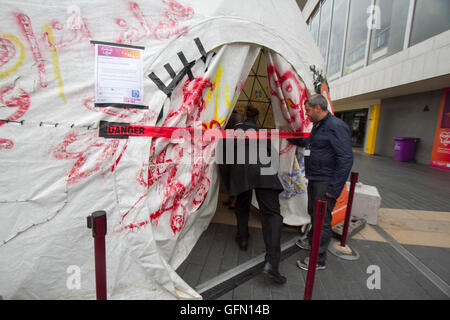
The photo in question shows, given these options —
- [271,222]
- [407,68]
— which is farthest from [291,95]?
[407,68]

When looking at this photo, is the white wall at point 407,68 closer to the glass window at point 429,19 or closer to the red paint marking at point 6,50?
the glass window at point 429,19

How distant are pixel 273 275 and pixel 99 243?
5.65 feet

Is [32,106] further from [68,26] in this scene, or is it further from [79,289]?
[79,289]

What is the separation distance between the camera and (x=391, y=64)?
8883 mm

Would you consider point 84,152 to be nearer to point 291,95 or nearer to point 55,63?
point 55,63

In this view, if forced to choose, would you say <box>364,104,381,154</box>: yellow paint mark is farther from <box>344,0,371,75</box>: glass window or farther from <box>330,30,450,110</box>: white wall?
<box>344,0,371,75</box>: glass window

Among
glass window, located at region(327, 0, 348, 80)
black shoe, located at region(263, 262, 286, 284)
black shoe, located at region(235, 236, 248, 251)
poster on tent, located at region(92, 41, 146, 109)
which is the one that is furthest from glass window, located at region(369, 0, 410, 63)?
poster on tent, located at region(92, 41, 146, 109)

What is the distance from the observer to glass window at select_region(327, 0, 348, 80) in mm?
12922

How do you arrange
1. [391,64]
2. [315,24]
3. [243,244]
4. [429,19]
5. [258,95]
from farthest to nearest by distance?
[315,24] → [391,64] → [429,19] → [258,95] → [243,244]

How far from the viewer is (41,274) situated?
173cm

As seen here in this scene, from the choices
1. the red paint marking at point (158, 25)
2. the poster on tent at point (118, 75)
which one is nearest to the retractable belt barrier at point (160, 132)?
the poster on tent at point (118, 75)

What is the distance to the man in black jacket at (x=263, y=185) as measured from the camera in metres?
2.33

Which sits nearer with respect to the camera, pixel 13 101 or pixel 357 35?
pixel 13 101
